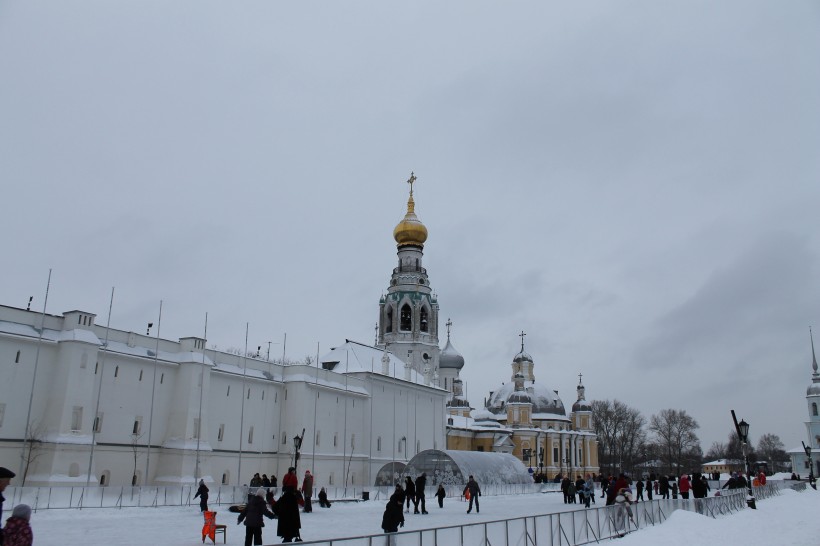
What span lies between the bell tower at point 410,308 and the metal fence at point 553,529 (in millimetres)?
54522

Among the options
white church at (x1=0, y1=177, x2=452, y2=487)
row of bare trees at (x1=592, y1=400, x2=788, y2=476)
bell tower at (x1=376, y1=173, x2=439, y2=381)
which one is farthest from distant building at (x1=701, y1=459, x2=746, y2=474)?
white church at (x1=0, y1=177, x2=452, y2=487)

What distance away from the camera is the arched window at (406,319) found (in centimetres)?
8050

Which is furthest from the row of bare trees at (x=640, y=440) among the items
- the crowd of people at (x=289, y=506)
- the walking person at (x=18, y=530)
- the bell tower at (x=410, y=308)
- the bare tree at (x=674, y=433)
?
the walking person at (x=18, y=530)

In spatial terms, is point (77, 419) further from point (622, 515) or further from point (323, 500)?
point (622, 515)

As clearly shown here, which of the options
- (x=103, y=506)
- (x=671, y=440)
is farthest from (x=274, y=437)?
(x=671, y=440)

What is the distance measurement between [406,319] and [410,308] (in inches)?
56.1

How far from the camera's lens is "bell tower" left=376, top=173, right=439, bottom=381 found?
79.0 meters

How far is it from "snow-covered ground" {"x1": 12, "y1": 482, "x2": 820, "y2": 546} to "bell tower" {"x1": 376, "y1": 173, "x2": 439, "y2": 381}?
49.6 meters

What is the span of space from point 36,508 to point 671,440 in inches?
4988

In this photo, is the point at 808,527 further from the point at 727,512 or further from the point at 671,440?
the point at 671,440

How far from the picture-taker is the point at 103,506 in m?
26.0

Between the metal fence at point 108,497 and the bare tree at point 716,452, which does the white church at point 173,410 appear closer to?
the metal fence at point 108,497

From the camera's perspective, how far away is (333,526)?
22.2 metres

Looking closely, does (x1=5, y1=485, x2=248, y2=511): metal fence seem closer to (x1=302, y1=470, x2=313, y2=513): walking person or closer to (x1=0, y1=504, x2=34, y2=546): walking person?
(x1=302, y1=470, x2=313, y2=513): walking person
